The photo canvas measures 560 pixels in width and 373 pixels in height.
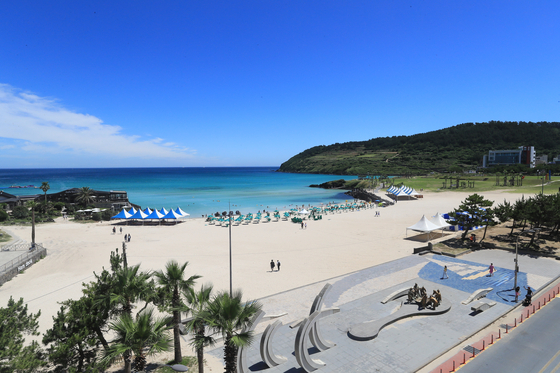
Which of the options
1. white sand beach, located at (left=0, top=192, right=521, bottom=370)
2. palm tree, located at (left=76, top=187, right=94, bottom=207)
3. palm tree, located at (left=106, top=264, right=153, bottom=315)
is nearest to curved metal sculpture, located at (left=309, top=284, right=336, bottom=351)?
palm tree, located at (left=106, top=264, right=153, bottom=315)

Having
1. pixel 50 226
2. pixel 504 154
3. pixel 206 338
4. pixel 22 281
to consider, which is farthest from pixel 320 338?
pixel 504 154

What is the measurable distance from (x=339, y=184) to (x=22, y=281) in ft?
332

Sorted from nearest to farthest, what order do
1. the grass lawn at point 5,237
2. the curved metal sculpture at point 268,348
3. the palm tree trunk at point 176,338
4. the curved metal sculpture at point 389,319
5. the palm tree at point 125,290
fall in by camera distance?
the palm tree at point 125,290 < the curved metal sculpture at point 268,348 < the palm tree trunk at point 176,338 < the curved metal sculpture at point 389,319 < the grass lawn at point 5,237

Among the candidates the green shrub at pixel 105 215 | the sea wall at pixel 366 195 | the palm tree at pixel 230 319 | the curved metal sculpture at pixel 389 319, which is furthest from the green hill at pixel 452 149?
the palm tree at pixel 230 319

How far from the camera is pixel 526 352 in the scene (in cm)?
1104

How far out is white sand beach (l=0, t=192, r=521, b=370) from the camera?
18.6m

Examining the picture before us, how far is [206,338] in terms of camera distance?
834 centimetres

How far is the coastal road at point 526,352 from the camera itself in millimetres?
10141

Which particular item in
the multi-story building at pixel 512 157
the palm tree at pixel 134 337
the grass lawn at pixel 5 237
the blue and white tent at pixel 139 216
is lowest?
the grass lawn at pixel 5 237

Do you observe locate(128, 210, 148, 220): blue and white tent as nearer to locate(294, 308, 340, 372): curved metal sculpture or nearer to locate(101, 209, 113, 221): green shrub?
locate(101, 209, 113, 221): green shrub

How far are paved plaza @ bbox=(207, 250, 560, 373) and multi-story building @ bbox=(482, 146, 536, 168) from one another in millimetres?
137232

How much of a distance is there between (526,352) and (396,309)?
16.2 ft

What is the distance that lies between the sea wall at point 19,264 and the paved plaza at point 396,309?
17.5 metres

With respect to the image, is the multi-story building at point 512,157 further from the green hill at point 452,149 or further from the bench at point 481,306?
the bench at point 481,306
